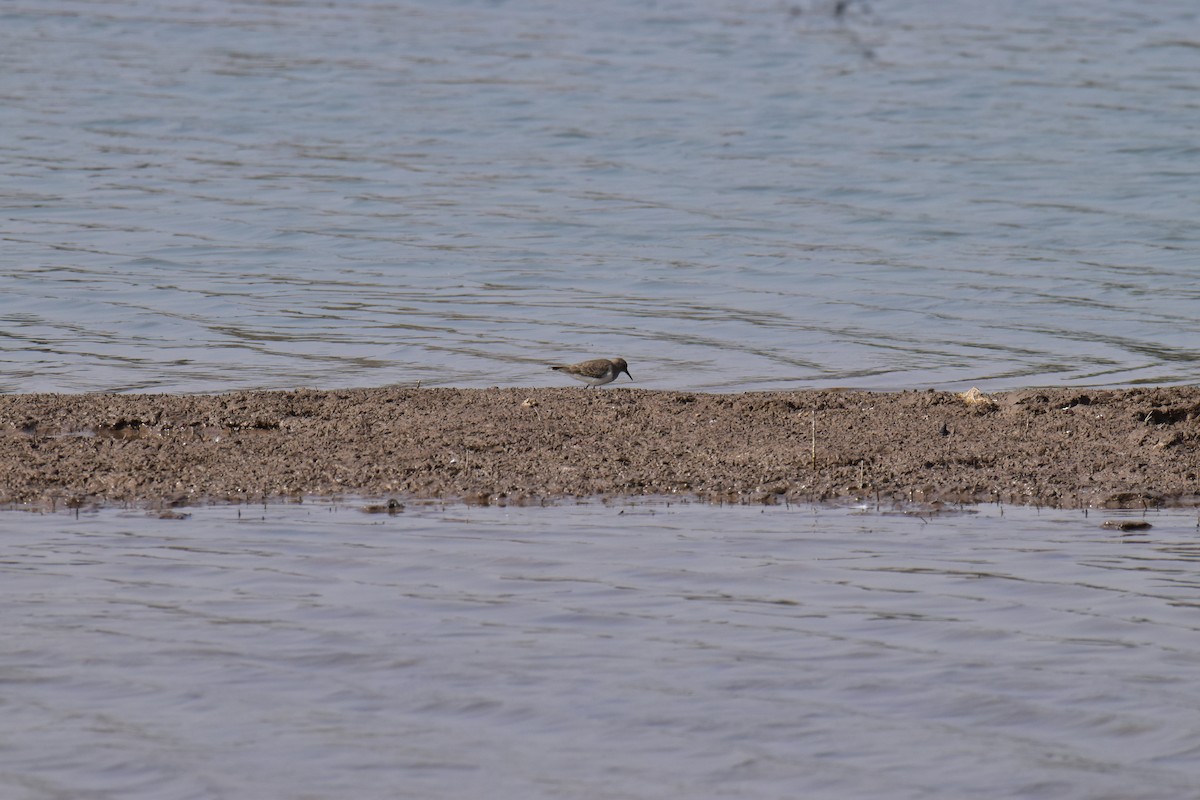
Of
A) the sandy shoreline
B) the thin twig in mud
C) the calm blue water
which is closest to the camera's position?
the sandy shoreline

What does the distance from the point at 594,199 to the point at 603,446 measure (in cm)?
1066

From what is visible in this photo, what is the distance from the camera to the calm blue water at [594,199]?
12.2 meters

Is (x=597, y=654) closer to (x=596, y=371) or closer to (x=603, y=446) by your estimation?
(x=603, y=446)

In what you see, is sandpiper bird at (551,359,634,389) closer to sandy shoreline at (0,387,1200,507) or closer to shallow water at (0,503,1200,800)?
sandy shoreline at (0,387,1200,507)

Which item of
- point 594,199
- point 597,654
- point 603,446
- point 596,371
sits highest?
point 597,654

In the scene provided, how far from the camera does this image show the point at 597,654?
5.85 metres

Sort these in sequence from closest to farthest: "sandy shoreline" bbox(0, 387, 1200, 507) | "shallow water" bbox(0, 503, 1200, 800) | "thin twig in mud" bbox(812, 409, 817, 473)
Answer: "shallow water" bbox(0, 503, 1200, 800) → "sandy shoreline" bbox(0, 387, 1200, 507) → "thin twig in mud" bbox(812, 409, 817, 473)

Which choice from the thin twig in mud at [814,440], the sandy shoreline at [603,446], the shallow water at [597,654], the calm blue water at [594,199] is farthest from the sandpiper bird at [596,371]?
the shallow water at [597,654]

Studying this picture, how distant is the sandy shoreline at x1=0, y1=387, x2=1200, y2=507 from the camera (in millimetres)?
7793

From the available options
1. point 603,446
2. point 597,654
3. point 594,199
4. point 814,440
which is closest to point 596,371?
point 603,446

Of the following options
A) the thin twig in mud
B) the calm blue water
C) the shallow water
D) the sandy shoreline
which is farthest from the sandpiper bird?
the shallow water

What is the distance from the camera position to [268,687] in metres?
5.56

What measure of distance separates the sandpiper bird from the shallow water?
8.31ft

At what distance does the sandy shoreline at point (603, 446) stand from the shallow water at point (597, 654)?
32 centimetres
